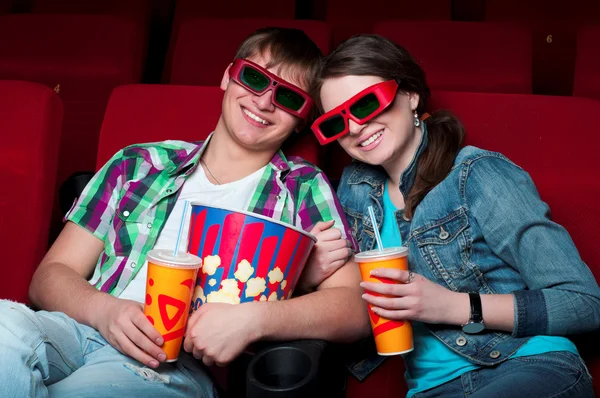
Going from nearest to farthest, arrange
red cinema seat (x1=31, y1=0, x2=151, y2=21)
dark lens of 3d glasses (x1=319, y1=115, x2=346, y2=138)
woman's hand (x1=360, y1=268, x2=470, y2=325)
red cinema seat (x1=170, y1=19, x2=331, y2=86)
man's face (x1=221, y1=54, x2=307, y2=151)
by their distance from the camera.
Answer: woman's hand (x1=360, y1=268, x2=470, y2=325) → dark lens of 3d glasses (x1=319, y1=115, x2=346, y2=138) → man's face (x1=221, y1=54, x2=307, y2=151) → red cinema seat (x1=170, y1=19, x2=331, y2=86) → red cinema seat (x1=31, y1=0, x2=151, y2=21)

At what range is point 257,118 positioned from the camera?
1241mm

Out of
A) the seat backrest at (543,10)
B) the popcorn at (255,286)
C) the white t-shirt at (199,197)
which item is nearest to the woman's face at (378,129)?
the white t-shirt at (199,197)

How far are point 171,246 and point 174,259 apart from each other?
354mm

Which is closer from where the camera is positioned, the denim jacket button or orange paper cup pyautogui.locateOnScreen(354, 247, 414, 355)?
orange paper cup pyautogui.locateOnScreen(354, 247, 414, 355)

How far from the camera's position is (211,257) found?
0.89 meters

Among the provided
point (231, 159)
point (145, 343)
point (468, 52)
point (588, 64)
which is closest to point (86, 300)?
point (145, 343)

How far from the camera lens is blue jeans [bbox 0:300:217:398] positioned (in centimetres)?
81

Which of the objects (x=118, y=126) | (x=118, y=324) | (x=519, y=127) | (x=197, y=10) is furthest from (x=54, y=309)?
(x=197, y=10)

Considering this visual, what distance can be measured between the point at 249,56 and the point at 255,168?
0.69ft

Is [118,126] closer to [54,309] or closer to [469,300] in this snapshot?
[54,309]

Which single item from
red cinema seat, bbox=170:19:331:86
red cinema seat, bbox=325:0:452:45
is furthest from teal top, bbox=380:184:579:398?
red cinema seat, bbox=325:0:452:45

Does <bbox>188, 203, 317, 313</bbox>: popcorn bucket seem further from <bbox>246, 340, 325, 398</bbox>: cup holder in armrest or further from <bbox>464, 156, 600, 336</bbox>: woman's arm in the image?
<bbox>464, 156, 600, 336</bbox>: woman's arm

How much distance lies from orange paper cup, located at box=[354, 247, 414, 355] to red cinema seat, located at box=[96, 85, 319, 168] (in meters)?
0.48

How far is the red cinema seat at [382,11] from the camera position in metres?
2.13
